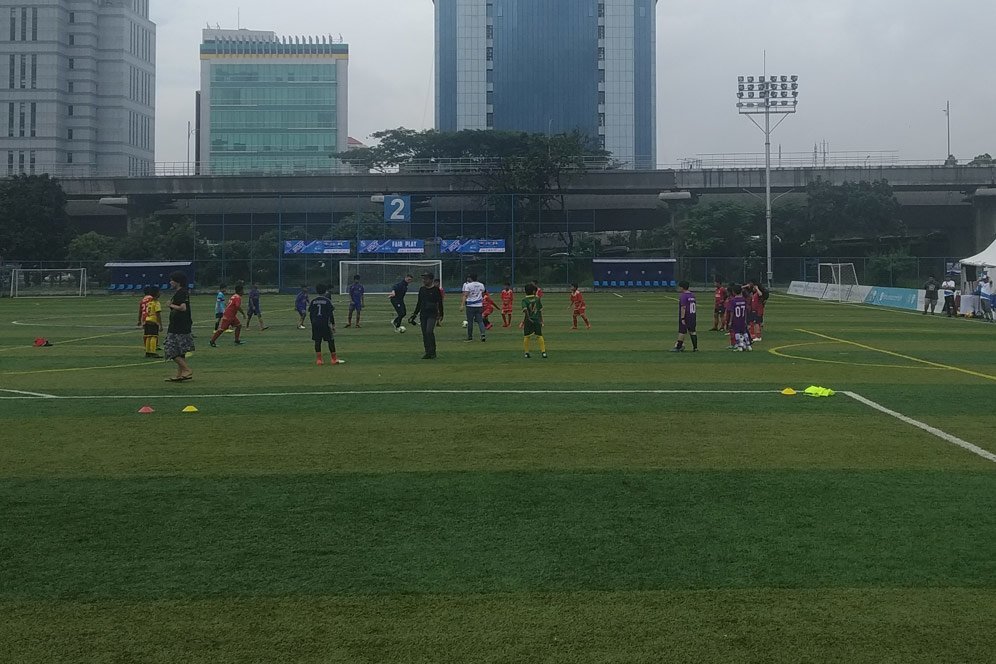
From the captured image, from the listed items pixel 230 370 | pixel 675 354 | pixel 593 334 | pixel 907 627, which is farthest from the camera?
pixel 593 334

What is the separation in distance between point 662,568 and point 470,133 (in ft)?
276

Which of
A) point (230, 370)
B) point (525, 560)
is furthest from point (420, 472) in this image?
point (230, 370)

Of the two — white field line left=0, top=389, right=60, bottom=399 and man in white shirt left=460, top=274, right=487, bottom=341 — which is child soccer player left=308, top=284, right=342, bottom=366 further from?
man in white shirt left=460, top=274, right=487, bottom=341

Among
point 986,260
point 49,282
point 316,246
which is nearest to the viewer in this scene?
point 986,260

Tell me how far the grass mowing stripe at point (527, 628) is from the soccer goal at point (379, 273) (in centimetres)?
5662

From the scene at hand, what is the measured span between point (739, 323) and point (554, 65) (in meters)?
107

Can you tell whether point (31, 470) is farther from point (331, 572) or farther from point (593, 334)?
point (593, 334)

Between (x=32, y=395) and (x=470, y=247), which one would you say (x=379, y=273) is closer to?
(x=470, y=247)

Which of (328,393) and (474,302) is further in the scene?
(474,302)

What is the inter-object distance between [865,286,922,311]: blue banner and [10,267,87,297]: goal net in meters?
49.3

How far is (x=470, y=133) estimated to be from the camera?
8862cm

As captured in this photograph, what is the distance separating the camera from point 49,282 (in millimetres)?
70562

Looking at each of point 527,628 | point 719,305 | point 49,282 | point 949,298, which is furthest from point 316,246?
point 527,628

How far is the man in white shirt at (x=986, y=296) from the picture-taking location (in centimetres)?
3803
